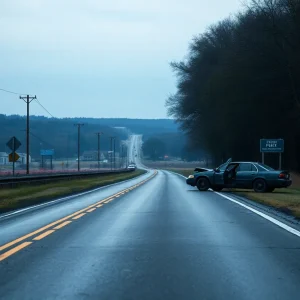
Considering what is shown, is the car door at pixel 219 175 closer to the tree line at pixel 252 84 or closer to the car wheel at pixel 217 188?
the car wheel at pixel 217 188

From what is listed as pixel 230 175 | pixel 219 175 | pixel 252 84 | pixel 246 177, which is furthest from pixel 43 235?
pixel 252 84

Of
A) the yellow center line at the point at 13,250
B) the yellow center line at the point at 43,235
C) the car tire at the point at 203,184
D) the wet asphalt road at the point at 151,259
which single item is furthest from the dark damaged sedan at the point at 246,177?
the yellow center line at the point at 13,250

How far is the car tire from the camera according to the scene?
36.2 meters

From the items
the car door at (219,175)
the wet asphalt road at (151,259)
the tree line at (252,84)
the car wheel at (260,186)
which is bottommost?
the wet asphalt road at (151,259)

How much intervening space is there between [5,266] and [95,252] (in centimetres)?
206

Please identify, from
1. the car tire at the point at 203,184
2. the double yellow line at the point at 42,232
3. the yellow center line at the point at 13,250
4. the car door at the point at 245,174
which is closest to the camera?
the yellow center line at the point at 13,250

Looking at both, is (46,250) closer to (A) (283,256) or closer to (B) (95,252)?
(B) (95,252)

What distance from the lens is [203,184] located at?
36344 mm

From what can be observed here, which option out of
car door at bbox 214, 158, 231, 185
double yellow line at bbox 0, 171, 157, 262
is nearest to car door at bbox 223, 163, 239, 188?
car door at bbox 214, 158, 231, 185

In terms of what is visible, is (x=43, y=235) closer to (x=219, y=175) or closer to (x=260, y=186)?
(x=260, y=186)

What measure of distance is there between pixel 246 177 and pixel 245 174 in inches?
6.3

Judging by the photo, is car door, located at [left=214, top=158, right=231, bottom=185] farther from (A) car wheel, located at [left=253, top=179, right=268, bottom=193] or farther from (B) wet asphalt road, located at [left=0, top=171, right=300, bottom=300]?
(B) wet asphalt road, located at [left=0, top=171, right=300, bottom=300]

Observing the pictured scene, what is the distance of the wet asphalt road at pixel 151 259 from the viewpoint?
879 centimetres

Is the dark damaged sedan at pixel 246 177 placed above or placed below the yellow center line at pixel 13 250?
above
